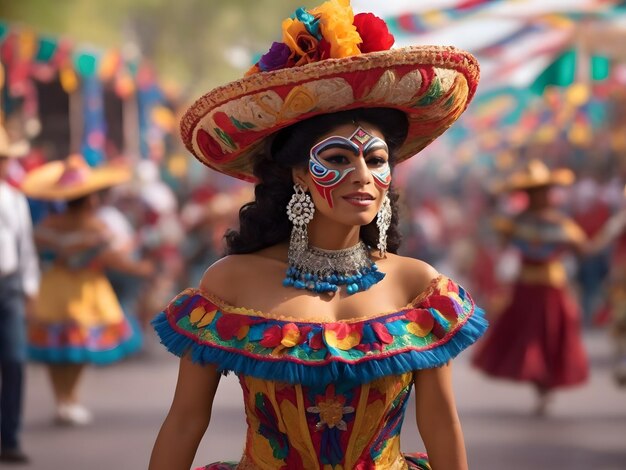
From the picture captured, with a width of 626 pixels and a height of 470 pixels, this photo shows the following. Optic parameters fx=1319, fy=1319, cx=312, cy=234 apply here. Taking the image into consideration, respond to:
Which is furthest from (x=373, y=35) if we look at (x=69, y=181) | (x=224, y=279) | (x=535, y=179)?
(x=535, y=179)

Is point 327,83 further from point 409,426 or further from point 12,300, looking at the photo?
point 409,426

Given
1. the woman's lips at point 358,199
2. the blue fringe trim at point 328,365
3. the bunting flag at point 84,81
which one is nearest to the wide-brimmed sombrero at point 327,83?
the woman's lips at point 358,199

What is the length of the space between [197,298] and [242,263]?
163mm

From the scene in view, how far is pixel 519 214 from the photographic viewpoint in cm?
1092

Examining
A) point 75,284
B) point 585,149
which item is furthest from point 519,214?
point 585,149

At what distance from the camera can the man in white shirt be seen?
27.1 feet

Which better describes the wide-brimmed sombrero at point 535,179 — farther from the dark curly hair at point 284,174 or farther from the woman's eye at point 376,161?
the woman's eye at point 376,161

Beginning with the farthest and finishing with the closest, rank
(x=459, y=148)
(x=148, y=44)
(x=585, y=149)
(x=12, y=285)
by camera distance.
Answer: (x=459, y=148) → (x=148, y=44) → (x=585, y=149) → (x=12, y=285)

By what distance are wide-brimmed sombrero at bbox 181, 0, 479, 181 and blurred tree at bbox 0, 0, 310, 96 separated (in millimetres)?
27277

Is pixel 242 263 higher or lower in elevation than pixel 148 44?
lower

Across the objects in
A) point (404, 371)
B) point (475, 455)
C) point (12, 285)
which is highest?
point (404, 371)

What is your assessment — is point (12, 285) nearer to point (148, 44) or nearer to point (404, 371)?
point (404, 371)

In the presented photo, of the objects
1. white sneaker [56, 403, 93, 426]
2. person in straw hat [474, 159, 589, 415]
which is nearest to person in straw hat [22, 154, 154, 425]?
white sneaker [56, 403, 93, 426]

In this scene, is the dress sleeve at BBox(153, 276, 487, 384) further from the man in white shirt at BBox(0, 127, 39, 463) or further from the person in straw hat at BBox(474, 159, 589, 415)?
the person in straw hat at BBox(474, 159, 589, 415)
